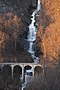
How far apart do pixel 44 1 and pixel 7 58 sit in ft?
14.7

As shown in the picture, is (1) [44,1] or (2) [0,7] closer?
(1) [44,1]

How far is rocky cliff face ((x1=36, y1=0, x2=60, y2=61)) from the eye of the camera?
27.9m

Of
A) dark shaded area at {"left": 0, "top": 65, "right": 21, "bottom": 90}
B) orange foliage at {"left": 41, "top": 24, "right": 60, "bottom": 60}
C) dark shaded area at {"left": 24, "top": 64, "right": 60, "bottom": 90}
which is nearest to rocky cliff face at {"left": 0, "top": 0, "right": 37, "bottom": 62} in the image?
dark shaded area at {"left": 0, "top": 65, "right": 21, "bottom": 90}

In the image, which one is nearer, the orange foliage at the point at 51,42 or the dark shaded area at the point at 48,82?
the dark shaded area at the point at 48,82

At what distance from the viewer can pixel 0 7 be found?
132 feet

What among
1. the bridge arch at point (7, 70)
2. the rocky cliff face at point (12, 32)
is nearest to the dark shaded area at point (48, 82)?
the bridge arch at point (7, 70)

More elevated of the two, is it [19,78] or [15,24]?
[15,24]

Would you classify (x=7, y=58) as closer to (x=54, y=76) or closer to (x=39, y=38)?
(x=39, y=38)

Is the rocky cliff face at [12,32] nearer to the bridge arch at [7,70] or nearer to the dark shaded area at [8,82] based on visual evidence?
the bridge arch at [7,70]

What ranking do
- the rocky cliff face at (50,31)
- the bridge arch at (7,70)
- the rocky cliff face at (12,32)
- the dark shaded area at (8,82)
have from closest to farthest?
1. the dark shaded area at (8,82)
2. the rocky cliff face at (50,31)
3. the bridge arch at (7,70)
4. the rocky cliff face at (12,32)

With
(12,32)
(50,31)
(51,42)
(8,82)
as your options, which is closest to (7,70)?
(12,32)

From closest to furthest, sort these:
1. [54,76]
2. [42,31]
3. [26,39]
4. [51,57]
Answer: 1. [54,76]
2. [51,57]
3. [42,31]
4. [26,39]

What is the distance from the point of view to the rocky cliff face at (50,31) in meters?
27.9

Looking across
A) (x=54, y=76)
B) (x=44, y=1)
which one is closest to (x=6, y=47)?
(x=44, y=1)
